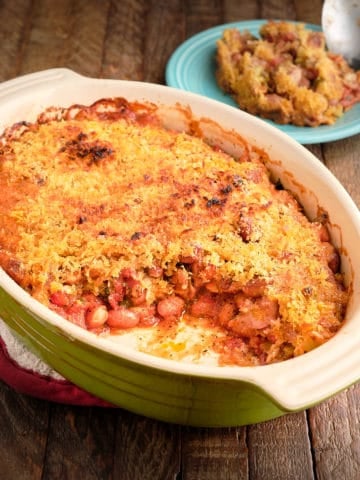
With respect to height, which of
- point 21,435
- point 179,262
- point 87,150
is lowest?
point 21,435

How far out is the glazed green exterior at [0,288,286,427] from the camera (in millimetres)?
2346

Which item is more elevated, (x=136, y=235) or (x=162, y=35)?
(x=136, y=235)

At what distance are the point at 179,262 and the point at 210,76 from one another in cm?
189

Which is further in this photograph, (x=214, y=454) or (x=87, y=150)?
(x=87, y=150)

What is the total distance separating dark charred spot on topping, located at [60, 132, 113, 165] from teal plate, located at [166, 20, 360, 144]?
117 centimetres

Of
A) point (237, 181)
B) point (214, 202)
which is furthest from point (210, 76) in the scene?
point (214, 202)

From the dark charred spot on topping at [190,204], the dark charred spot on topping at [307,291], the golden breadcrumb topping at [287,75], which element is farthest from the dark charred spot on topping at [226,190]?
the golden breadcrumb topping at [287,75]

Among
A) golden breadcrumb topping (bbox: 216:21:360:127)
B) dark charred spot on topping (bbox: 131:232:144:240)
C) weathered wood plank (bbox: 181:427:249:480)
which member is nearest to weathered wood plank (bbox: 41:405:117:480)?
weathered wood plank (bbox: 181:427:249:480)

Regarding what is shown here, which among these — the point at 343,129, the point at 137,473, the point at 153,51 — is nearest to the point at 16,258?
the point at 137,473

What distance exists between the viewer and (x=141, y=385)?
2457 millimetres

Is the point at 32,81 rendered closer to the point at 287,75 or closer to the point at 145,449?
the point at 287,75

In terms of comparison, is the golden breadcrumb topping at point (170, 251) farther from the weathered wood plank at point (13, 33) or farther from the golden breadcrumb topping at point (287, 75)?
the weathered wood plank at point (13, 33)

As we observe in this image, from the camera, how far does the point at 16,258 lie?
2.81 meters

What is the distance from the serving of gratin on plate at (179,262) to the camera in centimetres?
241
